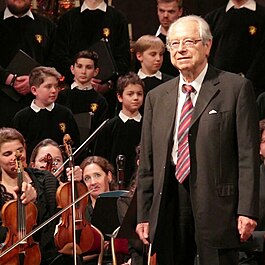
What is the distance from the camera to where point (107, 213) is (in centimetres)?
445

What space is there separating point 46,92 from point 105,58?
0.65 metres

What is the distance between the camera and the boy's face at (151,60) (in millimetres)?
6438

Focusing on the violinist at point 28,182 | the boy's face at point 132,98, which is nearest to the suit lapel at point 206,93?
the violinist at point 28,182

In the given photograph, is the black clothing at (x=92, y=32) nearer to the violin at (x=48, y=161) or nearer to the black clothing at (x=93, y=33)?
the black clothing at (x=93, y=33)

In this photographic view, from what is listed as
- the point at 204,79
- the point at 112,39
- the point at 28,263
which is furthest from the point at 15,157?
the point at 112,39

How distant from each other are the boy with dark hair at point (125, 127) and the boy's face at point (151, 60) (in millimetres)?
323

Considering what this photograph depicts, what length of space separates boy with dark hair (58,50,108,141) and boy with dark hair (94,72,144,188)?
19 centimetres

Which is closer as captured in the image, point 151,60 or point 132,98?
point 132,98

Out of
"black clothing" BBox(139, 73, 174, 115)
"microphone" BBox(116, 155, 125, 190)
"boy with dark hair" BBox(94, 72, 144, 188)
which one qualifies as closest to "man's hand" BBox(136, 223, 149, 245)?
"microphone" BBox(116, 155, 125, 190)

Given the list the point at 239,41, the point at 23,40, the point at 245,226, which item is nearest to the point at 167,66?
the point at 239,41

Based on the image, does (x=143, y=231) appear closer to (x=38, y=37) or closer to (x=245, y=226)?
(x=245, y=226)

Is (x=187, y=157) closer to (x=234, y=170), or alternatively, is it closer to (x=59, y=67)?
A: (x=234, y=170)

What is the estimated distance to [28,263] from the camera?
4.29m

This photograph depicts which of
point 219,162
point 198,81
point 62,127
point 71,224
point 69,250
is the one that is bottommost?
point 69,250
